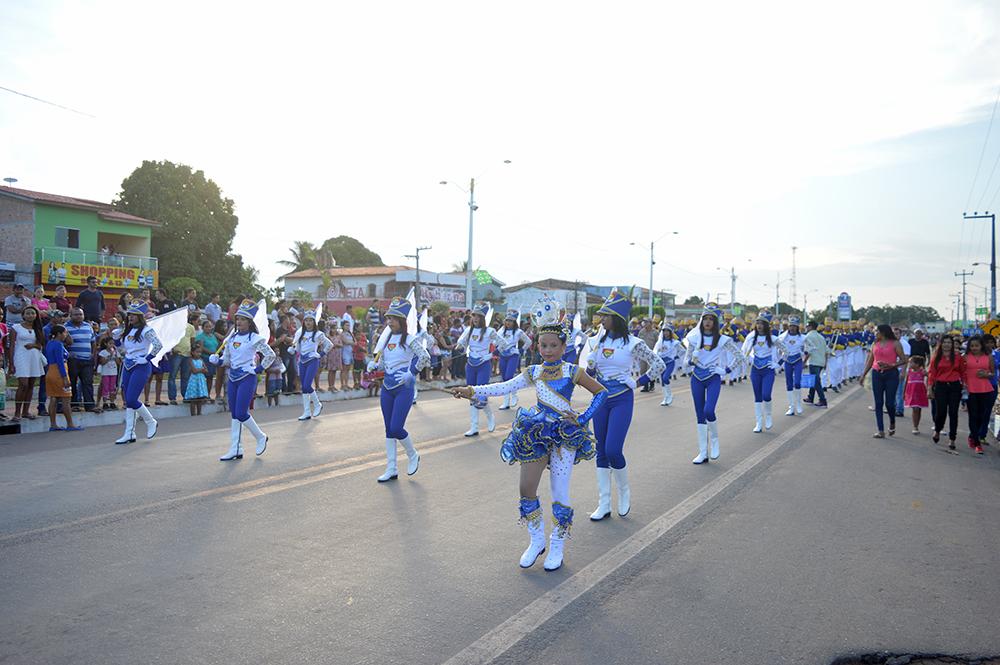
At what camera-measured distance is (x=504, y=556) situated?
6.03 m

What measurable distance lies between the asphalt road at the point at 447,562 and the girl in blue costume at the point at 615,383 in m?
0.36

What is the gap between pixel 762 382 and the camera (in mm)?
13648

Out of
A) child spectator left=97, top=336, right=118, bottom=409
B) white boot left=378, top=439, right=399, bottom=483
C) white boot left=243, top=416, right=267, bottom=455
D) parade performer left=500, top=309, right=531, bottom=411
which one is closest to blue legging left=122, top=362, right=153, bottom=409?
white boot left=243, top=416, right=267, bottom=455

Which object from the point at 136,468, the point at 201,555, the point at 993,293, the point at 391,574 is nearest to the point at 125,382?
the point at 136,468

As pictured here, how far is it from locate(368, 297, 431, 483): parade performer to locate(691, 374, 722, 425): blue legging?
3752mm

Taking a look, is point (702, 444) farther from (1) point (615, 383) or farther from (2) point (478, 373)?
(2) point (478, 373)

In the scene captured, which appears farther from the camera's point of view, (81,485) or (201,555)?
(81,485)

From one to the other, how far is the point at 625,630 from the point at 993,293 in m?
53.1

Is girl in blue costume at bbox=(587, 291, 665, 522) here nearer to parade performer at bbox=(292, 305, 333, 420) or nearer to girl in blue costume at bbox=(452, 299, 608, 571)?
girl in blue costume at bbox=(452, 299, 608, 571)

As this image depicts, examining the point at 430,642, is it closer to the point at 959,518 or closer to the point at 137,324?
the point at 959,518

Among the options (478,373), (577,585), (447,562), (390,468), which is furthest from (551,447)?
(478,373)

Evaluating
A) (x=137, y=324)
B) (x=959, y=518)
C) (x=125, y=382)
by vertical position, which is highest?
(x=137, y=324)

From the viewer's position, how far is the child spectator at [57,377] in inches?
489

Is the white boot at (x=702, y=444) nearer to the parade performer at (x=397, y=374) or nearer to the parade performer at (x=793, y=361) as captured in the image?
the parade performer at (x=397, y=374)
